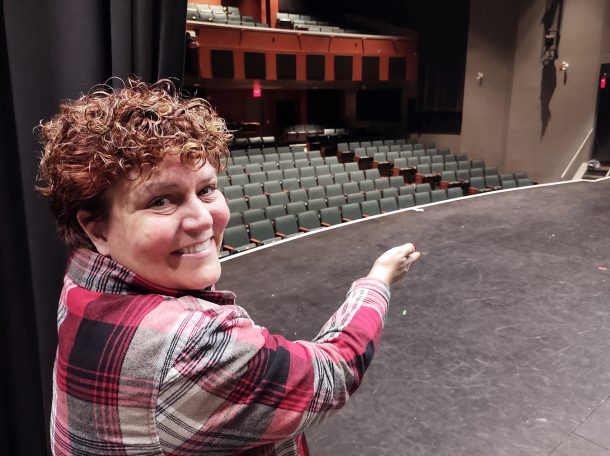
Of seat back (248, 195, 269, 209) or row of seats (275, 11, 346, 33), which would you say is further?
row of seats (275, 11, 346, 33)

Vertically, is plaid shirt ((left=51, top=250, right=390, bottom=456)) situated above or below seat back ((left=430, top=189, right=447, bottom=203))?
above

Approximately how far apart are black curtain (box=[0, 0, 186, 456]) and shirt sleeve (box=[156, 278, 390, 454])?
12.0 inches

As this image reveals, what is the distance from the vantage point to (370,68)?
480 cm

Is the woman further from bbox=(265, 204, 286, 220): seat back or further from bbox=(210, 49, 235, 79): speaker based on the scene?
bbox=(210, 49, 235, 79): speaker

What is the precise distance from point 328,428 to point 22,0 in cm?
66

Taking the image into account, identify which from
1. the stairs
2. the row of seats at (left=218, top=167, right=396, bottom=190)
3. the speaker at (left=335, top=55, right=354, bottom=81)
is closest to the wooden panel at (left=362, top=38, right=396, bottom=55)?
the speaker at (left=335, top=55, right=354, bottom=81)

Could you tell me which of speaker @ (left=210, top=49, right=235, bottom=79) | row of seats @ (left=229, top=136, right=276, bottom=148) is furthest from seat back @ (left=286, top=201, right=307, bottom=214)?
speaker @ (left=210, top=49, right=235, bottom=79)

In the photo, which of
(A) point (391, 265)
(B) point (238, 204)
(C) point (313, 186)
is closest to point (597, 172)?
(C) point (313, 186)

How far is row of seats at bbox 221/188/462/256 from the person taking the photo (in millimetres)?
1800

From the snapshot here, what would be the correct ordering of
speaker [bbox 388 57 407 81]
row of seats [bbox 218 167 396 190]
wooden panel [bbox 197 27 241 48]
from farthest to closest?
1. speaker [bbox 388 57 407 81]
2. wooden panel [bbox 197 27 241 48]
3. row of seats [bbox 218 167 396 190]

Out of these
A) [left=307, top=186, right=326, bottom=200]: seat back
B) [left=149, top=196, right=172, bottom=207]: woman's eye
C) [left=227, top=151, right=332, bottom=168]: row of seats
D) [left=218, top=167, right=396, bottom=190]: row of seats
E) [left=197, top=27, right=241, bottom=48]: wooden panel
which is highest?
[left=197, top=27, right=241, bottom=48]: wooden panel

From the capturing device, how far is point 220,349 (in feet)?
0.75

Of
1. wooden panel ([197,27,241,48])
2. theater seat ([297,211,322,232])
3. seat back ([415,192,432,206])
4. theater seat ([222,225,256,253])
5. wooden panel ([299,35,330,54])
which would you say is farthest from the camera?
wooden panel ([299,35,330,54])

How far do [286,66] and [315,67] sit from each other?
0.30 meters
